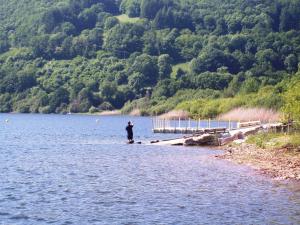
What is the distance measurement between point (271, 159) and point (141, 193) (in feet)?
51.8

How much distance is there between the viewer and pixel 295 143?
2052 inches

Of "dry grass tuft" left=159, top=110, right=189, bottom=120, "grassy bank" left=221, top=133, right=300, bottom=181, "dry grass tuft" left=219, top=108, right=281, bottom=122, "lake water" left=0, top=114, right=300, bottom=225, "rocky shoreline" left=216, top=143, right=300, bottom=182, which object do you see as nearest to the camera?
"lake water" left=0, top=114, right=300, bottom=225

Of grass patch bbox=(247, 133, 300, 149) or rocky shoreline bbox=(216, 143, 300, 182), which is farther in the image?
grass patch bbox=(247, 133, 300, 149)

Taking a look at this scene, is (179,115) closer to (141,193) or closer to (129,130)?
(129,130)

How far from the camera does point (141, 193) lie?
115 feet

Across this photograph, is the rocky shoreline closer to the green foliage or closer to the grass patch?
the grass patch

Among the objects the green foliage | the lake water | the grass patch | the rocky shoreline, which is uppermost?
the green foliage

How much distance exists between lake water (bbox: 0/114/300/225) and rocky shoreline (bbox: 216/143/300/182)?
1121 millimetres

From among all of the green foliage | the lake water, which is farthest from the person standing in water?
the lake water

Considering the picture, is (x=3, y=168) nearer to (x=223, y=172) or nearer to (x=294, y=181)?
(x=223, y=172)

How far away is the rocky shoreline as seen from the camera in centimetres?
4100

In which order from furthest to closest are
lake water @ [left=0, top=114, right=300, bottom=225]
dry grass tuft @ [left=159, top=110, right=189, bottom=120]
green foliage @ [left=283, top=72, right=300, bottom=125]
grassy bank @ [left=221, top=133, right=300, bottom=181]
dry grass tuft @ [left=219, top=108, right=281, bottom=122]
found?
1. dry grass tuft @ [left=159, top=110, right=189, bottom=120]
2. dry grass tuft @ [left=219, top=108, right=281, bottom=122]
3. green foliage @ [left=283, top=72, right=300, bottom=125]
4. grassy bank @ [left=221, top=133, right=300, bottom=181]
5. lake water @ [left=0, top=114, right=300, bottom=225]

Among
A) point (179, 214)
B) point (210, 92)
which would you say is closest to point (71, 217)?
point (179, 214)

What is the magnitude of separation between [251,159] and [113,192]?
17573mm
